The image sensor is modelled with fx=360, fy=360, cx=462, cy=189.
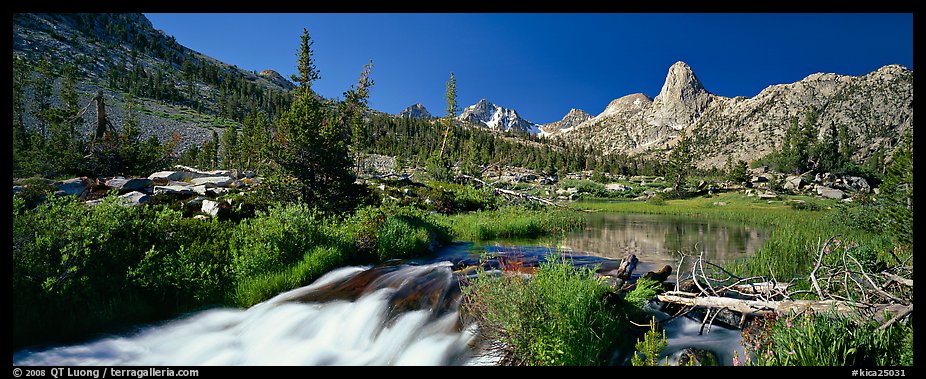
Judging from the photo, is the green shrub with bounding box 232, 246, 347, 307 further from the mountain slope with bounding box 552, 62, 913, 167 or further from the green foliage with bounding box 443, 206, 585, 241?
the mountain slope with bounding box 552, 62, 913, 167

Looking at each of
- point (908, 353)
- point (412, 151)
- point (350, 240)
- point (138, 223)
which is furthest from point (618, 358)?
point (412, 151)

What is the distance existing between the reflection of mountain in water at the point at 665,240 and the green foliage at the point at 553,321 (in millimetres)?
7525

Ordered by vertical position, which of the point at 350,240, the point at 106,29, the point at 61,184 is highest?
the point at 106,29

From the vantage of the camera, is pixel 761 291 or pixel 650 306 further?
pixel 650 306

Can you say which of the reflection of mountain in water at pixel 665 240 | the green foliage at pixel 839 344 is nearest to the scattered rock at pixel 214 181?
the reflection of mountain in water at pixel 665 240

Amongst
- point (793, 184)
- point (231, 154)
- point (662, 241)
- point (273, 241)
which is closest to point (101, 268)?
point (273, 241)

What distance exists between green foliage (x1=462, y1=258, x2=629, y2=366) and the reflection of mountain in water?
753cm

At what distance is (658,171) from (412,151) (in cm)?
9195

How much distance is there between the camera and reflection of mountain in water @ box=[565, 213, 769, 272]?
1580cm

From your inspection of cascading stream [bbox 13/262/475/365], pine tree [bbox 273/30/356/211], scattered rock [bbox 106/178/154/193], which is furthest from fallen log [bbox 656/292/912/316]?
scattered rock [bbox 106/178/154/193]

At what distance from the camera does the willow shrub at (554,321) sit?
5.22 metres

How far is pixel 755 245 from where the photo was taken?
60.1 feet

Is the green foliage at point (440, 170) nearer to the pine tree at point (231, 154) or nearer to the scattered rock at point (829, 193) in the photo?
the pine tree at point (231, 154)

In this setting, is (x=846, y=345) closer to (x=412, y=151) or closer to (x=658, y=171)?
(x=412, y=151)
